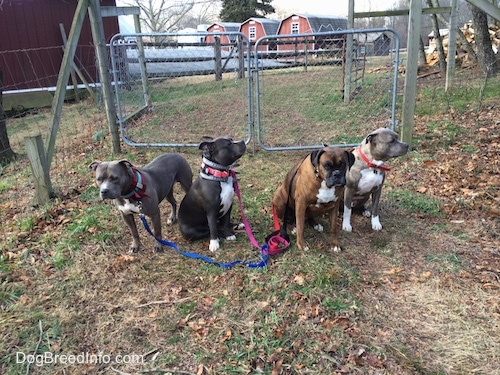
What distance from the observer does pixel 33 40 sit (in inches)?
559

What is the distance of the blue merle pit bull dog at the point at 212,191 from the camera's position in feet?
12.8

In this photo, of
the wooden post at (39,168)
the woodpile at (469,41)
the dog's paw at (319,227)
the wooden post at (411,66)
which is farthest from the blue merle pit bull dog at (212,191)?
the woodpile at (469,41)

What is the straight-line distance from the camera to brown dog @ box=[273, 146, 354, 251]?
3.48 m

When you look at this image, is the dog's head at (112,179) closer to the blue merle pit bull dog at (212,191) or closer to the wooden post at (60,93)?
the blue merle pit bull dog at (212,191)

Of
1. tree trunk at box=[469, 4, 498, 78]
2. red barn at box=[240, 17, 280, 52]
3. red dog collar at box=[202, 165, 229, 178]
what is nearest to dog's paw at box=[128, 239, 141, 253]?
red dog collar at box=[202, 165, 229, 178]

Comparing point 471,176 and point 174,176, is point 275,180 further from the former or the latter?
point 471,176

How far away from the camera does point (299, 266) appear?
3.70 meters

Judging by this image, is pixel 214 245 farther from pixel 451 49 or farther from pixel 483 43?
pixel 483 43

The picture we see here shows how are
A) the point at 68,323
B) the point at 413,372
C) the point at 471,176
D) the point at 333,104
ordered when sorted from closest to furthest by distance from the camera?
1. the point at 413,372
2. the point at 68,323
3. the point at 471,176
4. the point at 333,104

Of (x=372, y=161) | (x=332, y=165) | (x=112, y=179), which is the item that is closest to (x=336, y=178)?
(x=332, y=165)

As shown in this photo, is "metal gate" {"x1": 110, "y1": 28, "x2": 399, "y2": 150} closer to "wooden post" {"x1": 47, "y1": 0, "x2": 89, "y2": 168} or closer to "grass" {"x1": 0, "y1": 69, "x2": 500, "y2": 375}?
"wooden post" {"x1": 47, "y1": 0, "x2": 89, "y2": 168}

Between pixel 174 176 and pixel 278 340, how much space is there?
7.77 ft

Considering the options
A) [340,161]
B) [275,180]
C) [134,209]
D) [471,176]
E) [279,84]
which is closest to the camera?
[340,161]

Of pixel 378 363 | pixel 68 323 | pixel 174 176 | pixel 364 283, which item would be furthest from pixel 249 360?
pixel 174 176
